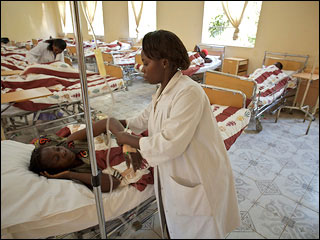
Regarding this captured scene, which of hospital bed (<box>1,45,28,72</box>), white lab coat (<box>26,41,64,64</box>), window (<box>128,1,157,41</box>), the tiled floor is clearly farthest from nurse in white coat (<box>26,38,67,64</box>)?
window (<box>128,1,157,41</box>)

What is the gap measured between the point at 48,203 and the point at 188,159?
680 millimetres

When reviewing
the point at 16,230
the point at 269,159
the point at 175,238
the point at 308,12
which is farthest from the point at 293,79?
the point at 16,230

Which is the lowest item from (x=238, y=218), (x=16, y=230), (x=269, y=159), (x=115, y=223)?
(x=269, y=159)

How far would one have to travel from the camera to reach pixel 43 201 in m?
0.98

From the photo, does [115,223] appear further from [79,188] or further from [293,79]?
[293,79]

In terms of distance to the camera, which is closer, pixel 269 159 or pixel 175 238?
pixel 175 238

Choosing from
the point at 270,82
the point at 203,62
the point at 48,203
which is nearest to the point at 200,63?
the point at 203,62

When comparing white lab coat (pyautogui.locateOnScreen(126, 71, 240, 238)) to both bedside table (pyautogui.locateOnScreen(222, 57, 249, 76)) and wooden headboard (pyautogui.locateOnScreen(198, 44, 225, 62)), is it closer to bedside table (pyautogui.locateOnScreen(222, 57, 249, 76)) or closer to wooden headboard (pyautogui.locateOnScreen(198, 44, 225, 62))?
bedside table (pyautogui.locateOnScreen(222, 57, 249, 76))

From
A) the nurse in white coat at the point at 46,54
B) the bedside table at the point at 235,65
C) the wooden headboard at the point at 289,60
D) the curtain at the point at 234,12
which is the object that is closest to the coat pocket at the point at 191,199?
the nurse in white coat at the point at 46,54

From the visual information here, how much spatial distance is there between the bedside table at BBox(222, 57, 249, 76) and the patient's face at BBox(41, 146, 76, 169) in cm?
478

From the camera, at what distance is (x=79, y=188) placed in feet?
4.12

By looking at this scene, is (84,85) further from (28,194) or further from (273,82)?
(273,82)

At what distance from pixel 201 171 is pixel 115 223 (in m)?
0.69

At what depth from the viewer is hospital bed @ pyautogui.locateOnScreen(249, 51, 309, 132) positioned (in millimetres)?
3099
